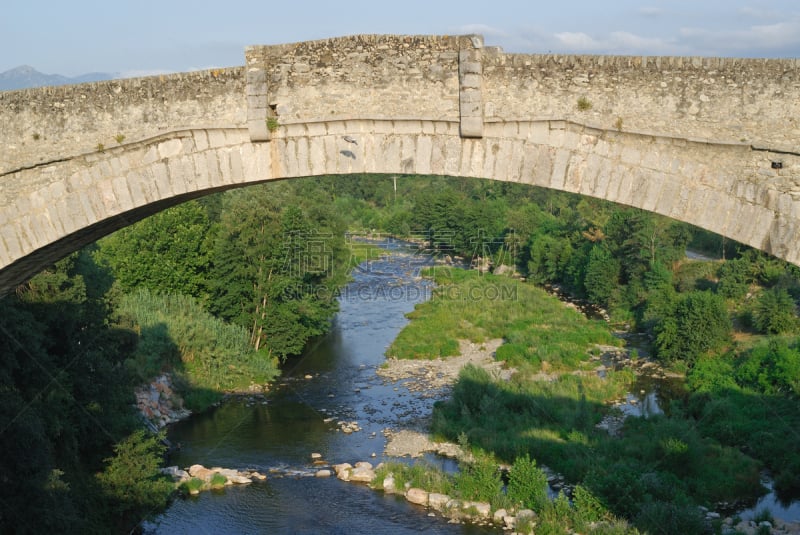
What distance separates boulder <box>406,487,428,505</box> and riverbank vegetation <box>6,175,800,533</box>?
1708mm

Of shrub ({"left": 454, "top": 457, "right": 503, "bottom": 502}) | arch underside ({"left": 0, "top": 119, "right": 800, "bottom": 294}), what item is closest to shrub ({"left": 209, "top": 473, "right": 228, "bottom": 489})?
shrub ({"left": 454, "top": 457, "right": 503, "bottom": 502})

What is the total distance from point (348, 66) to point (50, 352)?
7580 millimetres

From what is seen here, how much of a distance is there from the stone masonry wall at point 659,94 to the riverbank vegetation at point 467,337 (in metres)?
6.64

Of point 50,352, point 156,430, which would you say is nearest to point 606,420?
point 156,430

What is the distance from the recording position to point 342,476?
42.5 ft

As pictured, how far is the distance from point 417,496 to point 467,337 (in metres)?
9.49

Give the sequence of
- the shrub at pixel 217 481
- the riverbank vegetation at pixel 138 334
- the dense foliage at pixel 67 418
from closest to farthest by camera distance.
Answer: the dense foliage at pixel 67 418 < the riverbank vegetation at pixel 138 334 < the shrub at pixel 217 481

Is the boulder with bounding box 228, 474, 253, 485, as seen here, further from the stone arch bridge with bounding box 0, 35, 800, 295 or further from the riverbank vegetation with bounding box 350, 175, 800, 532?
the stone arch bridge with bounding box 0, 35, 800, 295

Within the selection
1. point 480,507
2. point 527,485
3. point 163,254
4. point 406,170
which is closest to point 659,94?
point 406,170

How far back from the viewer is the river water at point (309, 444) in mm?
11648

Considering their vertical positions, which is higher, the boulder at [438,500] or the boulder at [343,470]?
the boulder at [438,500]

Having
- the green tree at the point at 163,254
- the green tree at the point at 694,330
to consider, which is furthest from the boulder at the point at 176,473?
the green tree at the point at 694,330

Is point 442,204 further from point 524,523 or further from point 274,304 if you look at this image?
point 524,523

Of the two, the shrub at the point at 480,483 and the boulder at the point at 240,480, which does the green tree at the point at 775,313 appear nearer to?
the shrub at the point at 480,483
